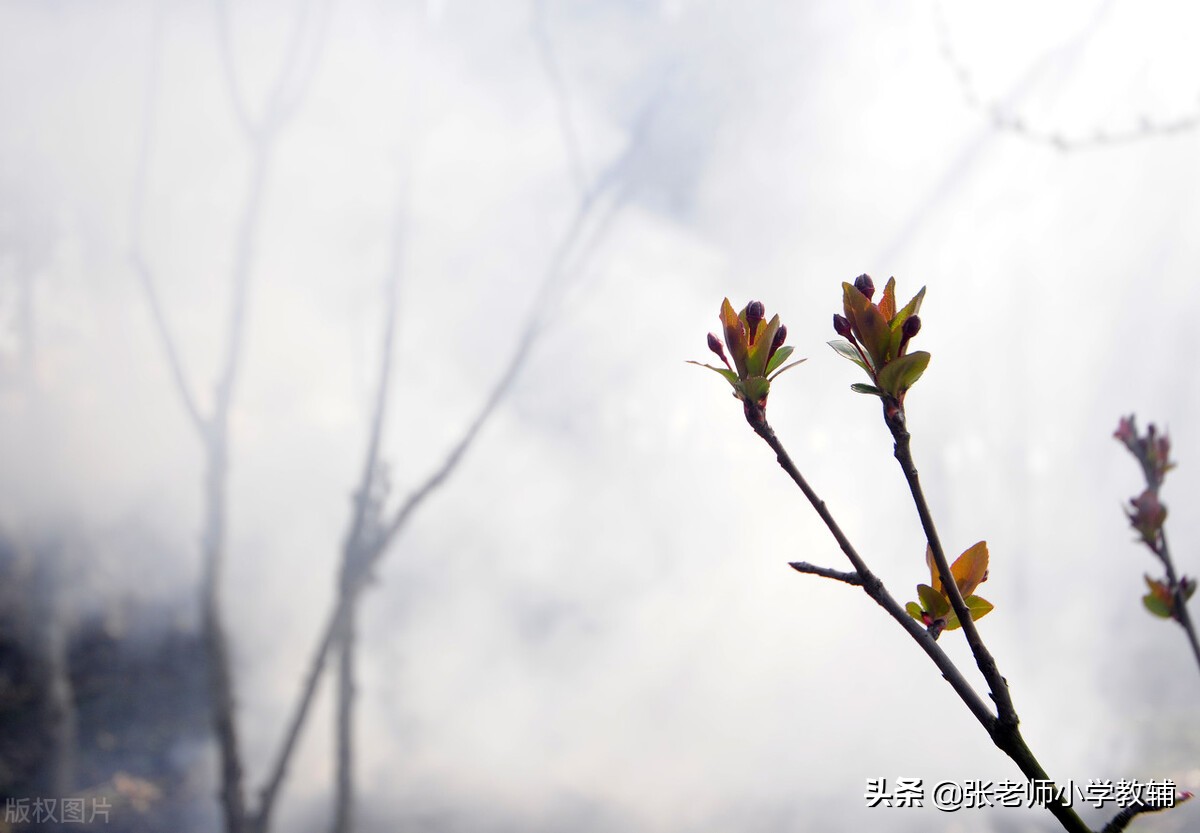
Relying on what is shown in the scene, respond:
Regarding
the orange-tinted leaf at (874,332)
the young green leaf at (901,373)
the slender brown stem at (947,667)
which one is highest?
the orange-tinted leaf at (874,332)

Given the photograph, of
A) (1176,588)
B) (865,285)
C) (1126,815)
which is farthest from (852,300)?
(1176,588)

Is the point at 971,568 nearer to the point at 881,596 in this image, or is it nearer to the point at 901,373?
the point at 881,596

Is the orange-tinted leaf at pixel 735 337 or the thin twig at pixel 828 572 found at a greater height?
the orange-tinted leaf at pixel 735 337

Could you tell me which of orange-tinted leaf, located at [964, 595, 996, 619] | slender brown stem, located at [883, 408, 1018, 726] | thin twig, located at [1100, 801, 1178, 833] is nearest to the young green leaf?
slender brown stem, located at [883, 408, 1018, 726]

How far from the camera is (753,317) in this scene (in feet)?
2.10

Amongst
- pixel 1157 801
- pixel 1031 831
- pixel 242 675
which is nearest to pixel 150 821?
pixel 242 675

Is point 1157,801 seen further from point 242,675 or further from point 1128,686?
point 1128,686

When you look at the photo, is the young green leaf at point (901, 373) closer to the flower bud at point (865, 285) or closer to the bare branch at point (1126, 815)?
the flower bud at point (865, 285)

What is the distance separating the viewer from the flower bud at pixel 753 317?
2.07 ft

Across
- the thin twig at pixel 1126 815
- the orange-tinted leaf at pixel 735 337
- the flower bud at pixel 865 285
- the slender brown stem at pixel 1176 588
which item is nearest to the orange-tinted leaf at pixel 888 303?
the flower bud at pixel 865 285

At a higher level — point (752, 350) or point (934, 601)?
point (752, 350)

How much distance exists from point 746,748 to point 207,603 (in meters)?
9.48

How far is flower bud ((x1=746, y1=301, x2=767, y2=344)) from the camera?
63cm

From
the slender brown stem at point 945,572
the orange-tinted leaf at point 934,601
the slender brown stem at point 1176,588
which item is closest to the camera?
the slender brown stem at point 945,572
